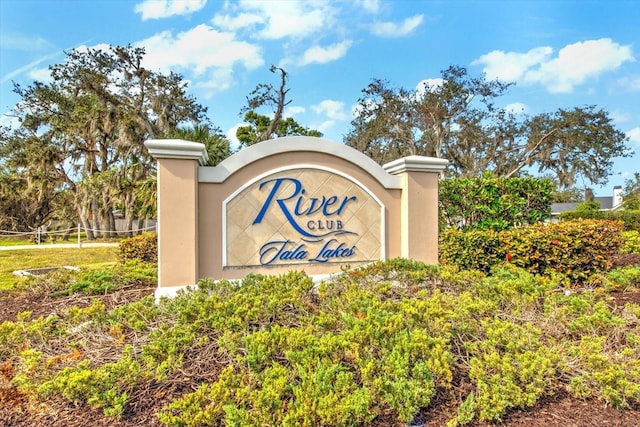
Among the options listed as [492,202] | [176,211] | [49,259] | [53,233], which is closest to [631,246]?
[492,202]

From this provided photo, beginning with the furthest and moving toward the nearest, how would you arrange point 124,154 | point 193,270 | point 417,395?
point 124,154
point 193,270
point 417,395

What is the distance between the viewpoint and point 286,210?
540 cm

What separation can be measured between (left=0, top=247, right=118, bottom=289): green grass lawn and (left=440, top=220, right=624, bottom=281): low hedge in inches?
339

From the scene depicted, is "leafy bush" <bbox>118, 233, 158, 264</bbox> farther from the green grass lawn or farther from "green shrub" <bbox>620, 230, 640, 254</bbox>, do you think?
"green shrub" <bbox>620, 230, 640, 254</bbox>

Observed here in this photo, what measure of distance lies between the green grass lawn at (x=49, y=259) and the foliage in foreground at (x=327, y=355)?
7.07m

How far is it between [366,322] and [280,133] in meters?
25.0

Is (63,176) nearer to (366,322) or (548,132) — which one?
(366,322)

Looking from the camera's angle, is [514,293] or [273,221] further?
[273,221]

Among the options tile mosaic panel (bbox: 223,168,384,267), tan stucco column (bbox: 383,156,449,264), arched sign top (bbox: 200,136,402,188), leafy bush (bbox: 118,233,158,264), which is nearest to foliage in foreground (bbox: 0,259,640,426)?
tile mosaic panel (bbox: 223,168,384,267)

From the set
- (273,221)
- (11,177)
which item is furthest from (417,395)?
(11,177)

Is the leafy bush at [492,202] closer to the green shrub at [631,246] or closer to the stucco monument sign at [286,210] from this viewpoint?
the stucco monument sign at [286,210]

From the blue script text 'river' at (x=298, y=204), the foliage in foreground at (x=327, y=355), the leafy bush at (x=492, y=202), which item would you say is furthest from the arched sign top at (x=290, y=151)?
the leafy bush at (x=492, y=202)

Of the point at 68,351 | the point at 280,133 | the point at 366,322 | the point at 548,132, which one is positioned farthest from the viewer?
the point at 280,133

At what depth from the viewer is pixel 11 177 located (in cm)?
2275
